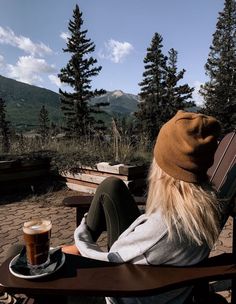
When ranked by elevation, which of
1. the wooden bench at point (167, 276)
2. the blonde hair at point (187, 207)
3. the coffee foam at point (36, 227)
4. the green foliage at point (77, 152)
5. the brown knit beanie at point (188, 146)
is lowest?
the green foliage at point (77, 152)

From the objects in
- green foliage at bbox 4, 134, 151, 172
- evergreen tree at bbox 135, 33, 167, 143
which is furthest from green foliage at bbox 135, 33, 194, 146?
green foliage at bbox 4, 134, 151, 172

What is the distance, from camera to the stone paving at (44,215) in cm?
433

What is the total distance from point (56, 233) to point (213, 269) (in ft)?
11.1

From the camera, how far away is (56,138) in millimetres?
8891

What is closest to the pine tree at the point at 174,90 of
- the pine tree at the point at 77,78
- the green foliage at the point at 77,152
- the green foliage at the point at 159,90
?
the green foliage at the point at 159,90

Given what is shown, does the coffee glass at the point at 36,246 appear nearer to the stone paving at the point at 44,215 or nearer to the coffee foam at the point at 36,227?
the coffee foam at the point at 36,227

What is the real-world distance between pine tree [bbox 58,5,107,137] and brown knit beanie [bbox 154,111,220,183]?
1397 inches

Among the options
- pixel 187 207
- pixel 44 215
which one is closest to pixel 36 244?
pixel 187 207

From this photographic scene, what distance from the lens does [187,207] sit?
159 cm

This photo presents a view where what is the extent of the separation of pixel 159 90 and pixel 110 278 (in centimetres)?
4244

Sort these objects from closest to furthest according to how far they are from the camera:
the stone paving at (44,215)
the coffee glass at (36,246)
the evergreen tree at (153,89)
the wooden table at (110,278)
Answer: the wooden table at (110,278), the coffee glass at (36,246), the stone paving at (44,215), the evergreen tree at (153,89)

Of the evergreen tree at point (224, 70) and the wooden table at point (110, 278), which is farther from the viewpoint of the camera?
the evergreen tree at point (224, 70)

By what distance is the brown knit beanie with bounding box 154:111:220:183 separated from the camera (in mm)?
1575

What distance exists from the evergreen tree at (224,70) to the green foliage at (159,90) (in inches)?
213
